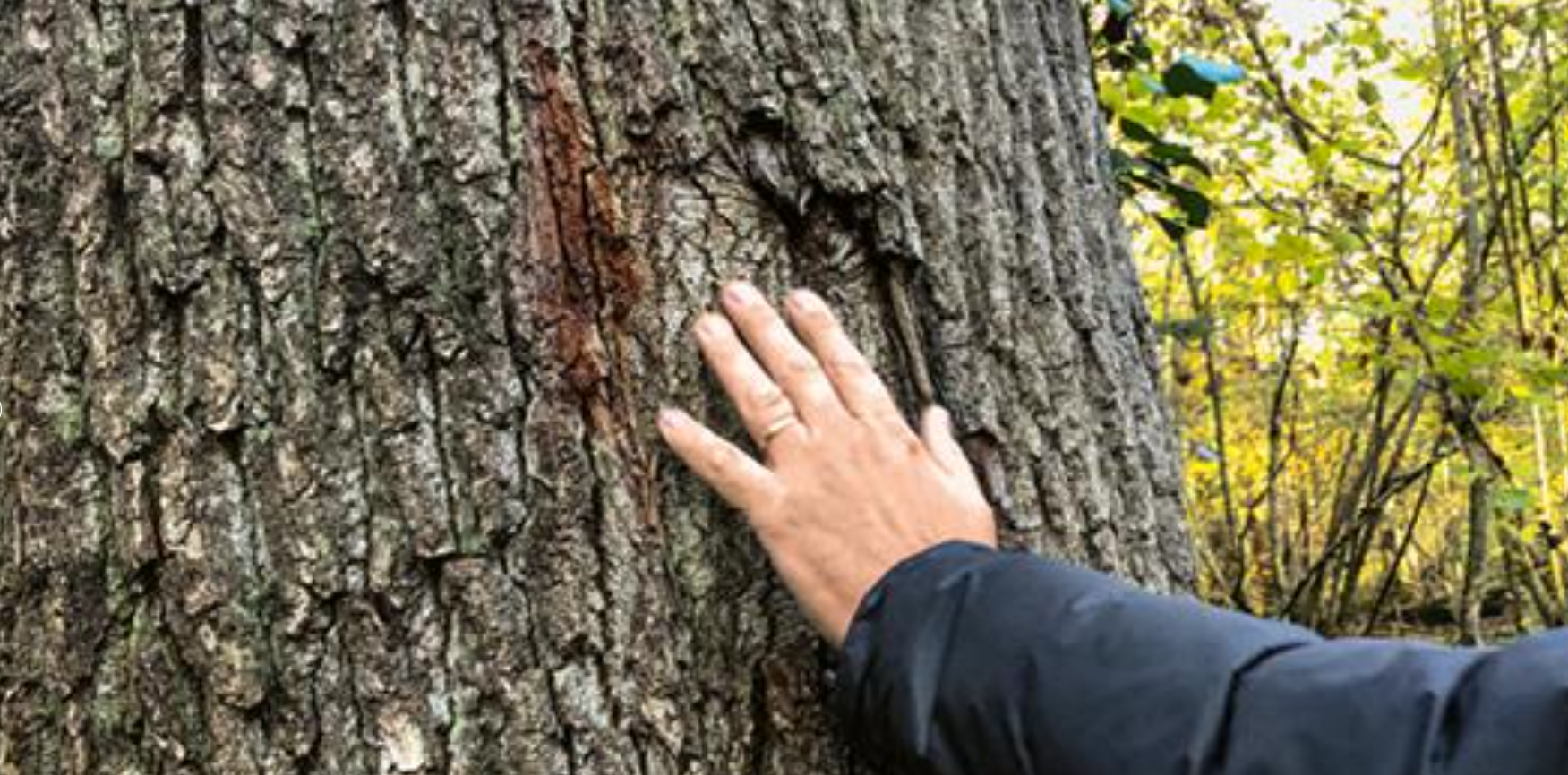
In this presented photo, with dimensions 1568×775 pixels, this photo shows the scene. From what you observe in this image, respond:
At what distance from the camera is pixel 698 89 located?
127 centimetres

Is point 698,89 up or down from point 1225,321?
up

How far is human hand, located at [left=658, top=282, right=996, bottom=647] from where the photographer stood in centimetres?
122

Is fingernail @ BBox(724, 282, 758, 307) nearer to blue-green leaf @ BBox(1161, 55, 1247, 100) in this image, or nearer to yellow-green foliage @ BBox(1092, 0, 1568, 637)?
blue-green leaf @ BBox(1161, 55, 1247, 100)

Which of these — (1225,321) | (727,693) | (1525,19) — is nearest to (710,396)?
(727,693)

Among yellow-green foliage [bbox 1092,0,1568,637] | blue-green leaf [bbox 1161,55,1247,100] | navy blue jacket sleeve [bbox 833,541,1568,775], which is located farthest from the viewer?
yellow-green foliage [bbox 1092,0,1568,637]

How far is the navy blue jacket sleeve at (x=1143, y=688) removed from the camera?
1015mm

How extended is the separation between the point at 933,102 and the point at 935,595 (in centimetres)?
50

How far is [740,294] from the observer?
126cm

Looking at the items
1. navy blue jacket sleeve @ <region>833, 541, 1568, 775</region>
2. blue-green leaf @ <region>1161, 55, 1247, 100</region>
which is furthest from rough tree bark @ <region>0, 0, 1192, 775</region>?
blue-green leaf @ <region>1161, 55, 1247, 100</region>

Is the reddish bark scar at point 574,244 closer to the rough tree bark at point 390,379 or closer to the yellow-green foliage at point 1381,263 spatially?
the rough tree bark at point 390,379

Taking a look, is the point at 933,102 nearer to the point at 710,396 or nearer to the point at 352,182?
the point at 710,396

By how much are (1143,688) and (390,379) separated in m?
0.63

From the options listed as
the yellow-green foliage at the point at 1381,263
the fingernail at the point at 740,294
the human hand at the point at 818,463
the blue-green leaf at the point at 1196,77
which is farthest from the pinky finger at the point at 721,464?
the yellow-green foliage at the point at 1381,263

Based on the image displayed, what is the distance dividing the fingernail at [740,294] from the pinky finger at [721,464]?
11 centimetres
